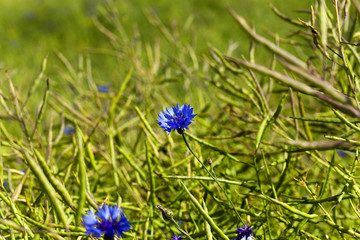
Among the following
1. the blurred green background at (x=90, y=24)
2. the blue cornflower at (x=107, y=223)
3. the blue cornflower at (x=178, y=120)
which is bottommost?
the blue cornflower at (x=107, y=223)

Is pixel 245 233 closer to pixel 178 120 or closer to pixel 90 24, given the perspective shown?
pixel 178 120

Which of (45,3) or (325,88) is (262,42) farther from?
(45,3)

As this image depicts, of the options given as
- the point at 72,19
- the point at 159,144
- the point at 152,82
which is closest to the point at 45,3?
the point at 72,19

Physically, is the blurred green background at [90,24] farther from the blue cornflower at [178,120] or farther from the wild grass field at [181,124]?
the blue cornflower at [178,120]

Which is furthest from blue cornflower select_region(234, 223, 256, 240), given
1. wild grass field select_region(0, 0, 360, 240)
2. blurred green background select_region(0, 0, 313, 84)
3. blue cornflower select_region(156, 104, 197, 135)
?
blurred green background select_region(0, 0, 313, 84)

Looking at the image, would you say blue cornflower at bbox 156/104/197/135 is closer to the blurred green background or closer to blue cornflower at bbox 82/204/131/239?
blue cornflower at bbox 82/204/131/239

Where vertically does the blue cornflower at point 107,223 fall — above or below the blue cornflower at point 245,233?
above

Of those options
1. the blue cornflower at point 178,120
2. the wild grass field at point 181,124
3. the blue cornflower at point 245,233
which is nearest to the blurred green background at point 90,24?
the wild grass field at point 181,124
